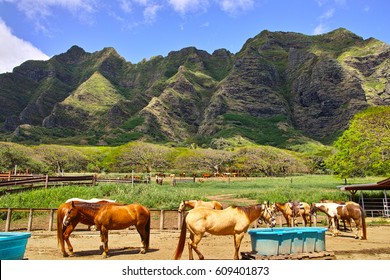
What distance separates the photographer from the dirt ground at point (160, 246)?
11266 millimetres

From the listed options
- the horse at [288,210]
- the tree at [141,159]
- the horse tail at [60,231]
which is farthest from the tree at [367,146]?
the tree at [141,159]

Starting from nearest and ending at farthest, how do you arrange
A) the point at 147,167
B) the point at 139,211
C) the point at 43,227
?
the point at 139,211
the point at 43,227
the point at 147,167

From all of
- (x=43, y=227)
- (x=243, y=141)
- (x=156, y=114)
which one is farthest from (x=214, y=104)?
(x=43, y=227)

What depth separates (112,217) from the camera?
37.6 feet

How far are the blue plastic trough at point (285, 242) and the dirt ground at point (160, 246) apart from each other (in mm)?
1113

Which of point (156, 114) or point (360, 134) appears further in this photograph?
point (156, 114)

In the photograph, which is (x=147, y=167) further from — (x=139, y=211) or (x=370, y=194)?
(x=139, y=211)

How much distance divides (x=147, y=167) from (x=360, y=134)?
5305 centimetres

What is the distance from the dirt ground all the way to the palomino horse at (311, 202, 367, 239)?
55 centimetres

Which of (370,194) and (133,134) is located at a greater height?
(133,134)

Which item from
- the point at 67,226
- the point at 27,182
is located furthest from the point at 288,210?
the point at 27,182

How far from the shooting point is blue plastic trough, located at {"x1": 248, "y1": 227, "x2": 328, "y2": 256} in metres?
9.84

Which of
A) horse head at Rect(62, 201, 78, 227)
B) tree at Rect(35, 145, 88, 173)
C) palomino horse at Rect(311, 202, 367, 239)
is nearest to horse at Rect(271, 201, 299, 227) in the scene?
palomino horse at Rect(311, 202, 367, 239)
